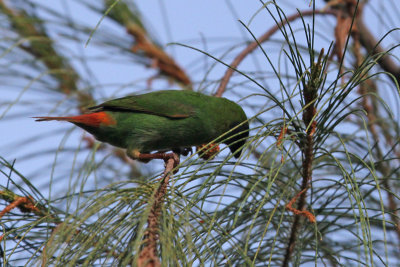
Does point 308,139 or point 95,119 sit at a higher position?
point 95,119

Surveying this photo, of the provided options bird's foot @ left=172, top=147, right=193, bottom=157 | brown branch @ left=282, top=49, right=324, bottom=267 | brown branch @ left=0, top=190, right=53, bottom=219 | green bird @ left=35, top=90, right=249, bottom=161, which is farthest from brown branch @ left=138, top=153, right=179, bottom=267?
bird's foot @ left=172, top=147, right=193, bottom=157

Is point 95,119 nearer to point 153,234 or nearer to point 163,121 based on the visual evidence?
point 163,121

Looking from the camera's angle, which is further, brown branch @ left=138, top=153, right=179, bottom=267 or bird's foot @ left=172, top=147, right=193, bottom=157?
bird's foot @ left=172, top=147, right=193, bottom=157

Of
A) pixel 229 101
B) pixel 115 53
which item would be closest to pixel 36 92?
pixel 115 53

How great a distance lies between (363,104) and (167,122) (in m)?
0.97

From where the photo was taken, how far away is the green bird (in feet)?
8.38

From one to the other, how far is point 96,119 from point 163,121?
323 mm

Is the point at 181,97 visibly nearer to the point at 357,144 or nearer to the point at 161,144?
the point at 161,144

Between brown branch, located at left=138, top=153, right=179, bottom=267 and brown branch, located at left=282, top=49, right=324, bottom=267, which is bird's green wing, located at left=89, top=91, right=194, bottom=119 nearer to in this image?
brown branch, located at left=282, top=49, right=324, bottom=267

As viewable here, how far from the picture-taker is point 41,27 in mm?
3057

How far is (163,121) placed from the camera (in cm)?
260

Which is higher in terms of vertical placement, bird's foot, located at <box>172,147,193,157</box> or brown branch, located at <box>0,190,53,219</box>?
bird's foot, located at <box>172,147,193,157</box>

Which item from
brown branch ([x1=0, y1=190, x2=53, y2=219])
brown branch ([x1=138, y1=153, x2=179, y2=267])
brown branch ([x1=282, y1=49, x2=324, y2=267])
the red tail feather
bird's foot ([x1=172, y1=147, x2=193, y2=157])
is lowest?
brown branch ([x1=138, y1=153, x2=179, y2=267])

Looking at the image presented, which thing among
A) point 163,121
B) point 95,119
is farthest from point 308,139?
point 95,119
